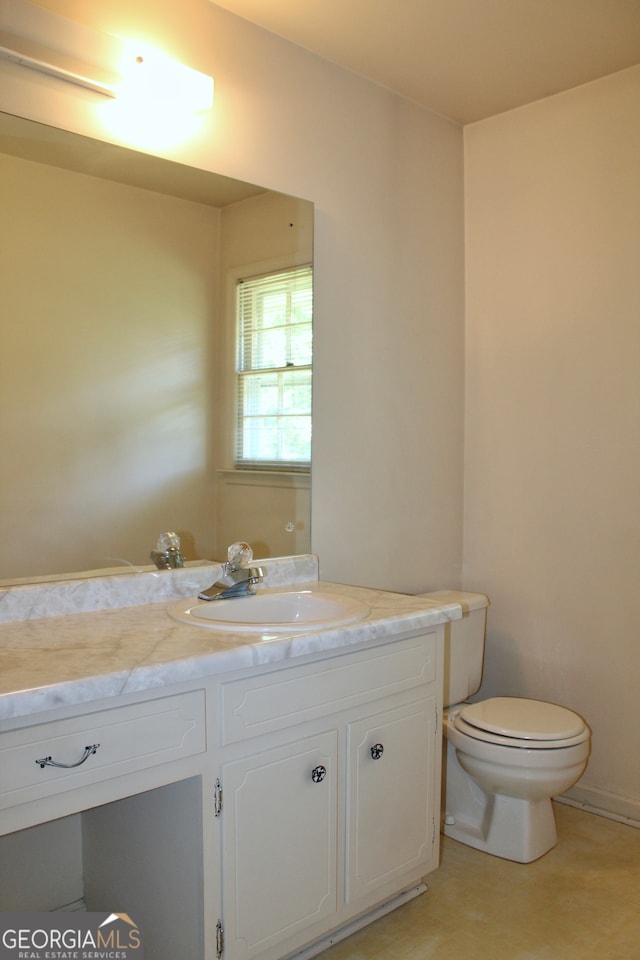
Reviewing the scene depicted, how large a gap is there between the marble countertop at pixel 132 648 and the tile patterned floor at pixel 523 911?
2.53 ft

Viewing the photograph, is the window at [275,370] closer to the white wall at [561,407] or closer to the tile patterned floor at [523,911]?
the white wall at [561,407]

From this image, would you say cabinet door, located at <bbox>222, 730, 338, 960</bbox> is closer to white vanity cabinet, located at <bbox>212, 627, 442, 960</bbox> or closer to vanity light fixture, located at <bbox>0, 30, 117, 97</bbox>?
white vanity cabinet, located at <bbox>212, 627, 442, 960</bbox>

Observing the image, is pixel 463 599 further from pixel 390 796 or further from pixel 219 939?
pixel 219 939

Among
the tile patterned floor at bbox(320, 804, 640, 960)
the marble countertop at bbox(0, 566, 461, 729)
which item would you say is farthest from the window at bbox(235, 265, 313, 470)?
the tile patterned floor at bbox(320, 804, 640, 960)

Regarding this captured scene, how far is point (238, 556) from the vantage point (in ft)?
6.85

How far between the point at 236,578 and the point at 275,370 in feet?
2.12

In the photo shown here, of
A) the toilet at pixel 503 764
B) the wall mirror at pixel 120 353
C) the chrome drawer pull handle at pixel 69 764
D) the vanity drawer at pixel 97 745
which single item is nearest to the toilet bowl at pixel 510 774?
the toilet at pixel 503 764

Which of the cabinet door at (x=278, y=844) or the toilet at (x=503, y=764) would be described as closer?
the cabinet door at (x=278, y=844)

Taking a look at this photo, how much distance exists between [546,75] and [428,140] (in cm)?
45

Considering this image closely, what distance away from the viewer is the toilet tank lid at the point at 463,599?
268 centimetres

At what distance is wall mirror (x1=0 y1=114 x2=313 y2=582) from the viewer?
178 centimetres

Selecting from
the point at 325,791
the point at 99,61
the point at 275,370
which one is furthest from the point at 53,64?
the point at 325,791

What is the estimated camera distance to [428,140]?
2.85 meters

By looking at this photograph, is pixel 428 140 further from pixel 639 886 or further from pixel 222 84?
pixel 639 886
